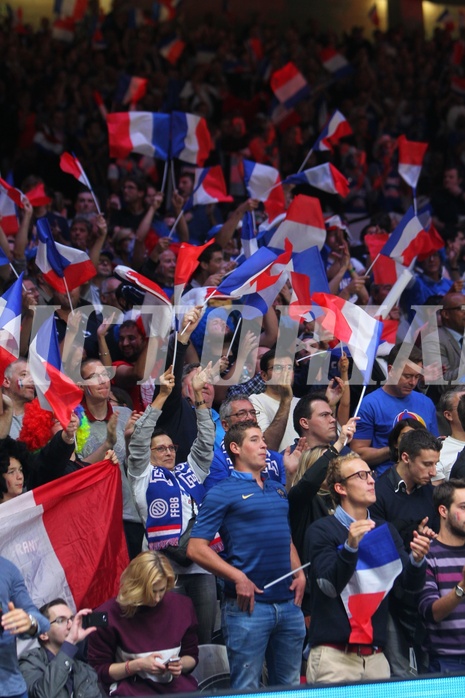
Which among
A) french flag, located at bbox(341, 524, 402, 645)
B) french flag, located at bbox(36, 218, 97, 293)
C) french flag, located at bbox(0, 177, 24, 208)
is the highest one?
french flag, located at bbox(0, 177, 24, 208)

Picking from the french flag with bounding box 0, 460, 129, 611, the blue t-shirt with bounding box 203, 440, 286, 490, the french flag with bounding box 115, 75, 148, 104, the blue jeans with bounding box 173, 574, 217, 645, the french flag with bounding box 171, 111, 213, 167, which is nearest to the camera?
the french flag with bounding box 0, 460, 129, 611

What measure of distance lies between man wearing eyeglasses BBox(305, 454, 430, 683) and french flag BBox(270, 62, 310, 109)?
803cm

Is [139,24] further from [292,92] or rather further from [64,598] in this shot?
[64,598]

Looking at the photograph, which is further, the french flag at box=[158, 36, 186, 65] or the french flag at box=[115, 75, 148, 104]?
the french flag at box=[158, 36, 186, 65]

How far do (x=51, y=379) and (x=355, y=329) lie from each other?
6.52ft

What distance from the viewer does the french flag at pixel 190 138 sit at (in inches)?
425

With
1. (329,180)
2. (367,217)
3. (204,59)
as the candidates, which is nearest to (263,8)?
(204,59)

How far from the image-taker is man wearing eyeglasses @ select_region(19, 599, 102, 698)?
5.41m

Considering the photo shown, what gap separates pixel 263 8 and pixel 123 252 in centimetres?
848

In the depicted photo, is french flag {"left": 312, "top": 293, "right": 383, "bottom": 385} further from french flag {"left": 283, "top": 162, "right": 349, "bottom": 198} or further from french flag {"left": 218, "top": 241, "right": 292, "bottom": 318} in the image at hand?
french flag {"left": 283, "top": 162, "right": 349, "bottom": 198}

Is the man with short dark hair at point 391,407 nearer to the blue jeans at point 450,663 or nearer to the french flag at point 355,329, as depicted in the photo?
the french flag at point 355,329

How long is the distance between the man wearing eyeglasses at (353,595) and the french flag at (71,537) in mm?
1135

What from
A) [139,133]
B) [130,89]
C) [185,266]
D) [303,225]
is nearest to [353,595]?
[185,266]

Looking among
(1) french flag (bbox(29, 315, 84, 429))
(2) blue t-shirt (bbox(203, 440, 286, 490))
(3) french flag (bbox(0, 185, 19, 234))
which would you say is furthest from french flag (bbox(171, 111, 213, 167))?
(2) blue t-shirt (bbox(203, 440, 286, 490))
